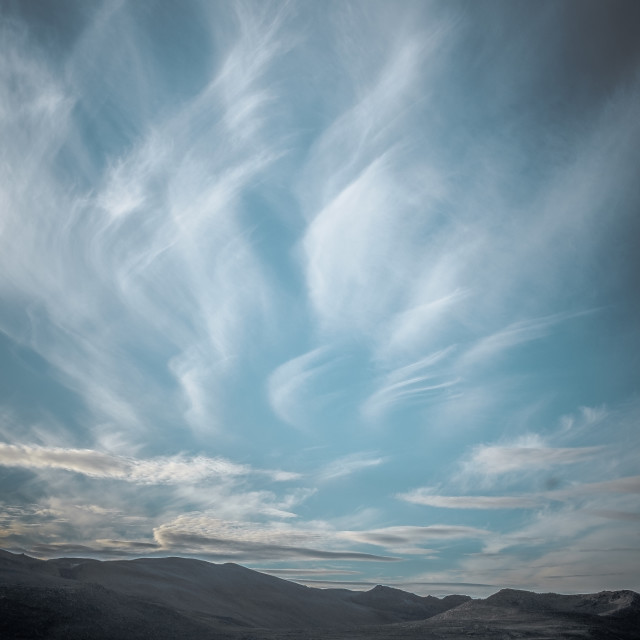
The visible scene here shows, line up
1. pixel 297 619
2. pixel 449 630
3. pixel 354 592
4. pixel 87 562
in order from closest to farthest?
pixel 449 630, pixel 87 562, pixel 297 619, pixel 354 592

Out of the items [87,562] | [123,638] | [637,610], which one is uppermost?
[87,562]

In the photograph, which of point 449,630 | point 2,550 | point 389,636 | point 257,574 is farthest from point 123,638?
point 257,574

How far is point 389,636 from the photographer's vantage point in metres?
25.5

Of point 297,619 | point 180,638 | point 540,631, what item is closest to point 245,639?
point 180,638

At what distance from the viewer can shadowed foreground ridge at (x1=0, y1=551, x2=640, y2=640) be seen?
71.0 ft

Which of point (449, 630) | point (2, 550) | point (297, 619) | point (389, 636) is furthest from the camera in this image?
point (297, 619)

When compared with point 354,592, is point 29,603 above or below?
below

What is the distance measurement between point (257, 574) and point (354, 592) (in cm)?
2136

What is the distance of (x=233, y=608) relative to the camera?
45.4 meters

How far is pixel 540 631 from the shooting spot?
87.3 ft

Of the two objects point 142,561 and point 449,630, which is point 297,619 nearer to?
point 142,561

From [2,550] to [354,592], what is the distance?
182 feet

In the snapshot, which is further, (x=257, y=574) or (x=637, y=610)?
(x=257, y=574)

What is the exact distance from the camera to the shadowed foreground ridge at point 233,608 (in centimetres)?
2164
